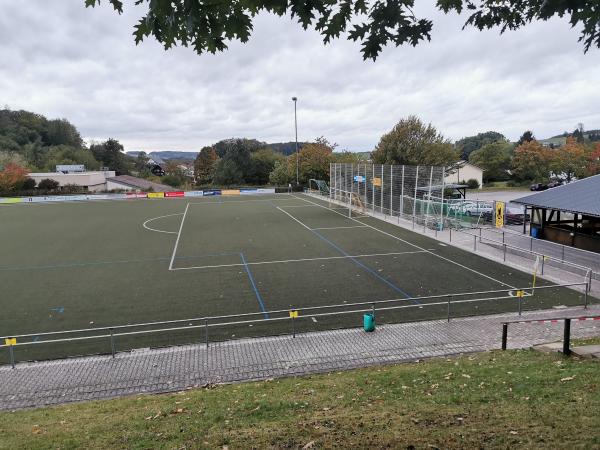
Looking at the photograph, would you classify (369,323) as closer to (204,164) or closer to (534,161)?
Answer: (534,161)

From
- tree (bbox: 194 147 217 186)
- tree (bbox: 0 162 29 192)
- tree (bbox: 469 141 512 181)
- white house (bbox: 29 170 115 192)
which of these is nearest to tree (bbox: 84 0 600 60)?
tree (bbox: 0 162 29 192)

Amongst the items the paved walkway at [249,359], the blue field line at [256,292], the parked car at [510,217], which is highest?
the parked car at [510,217]

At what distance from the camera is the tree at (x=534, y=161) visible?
68375mm

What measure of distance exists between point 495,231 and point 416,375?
21978mm

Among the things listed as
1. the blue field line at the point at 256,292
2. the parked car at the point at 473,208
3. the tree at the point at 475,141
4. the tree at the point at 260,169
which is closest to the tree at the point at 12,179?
the tree at the point at 260,169

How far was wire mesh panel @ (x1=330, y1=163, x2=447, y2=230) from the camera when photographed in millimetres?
30281

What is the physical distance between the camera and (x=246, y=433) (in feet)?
20.5

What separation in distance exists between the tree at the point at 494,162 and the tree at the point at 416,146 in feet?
101

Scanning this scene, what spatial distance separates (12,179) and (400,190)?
2190 inches

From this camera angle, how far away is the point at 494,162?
79.1 metres

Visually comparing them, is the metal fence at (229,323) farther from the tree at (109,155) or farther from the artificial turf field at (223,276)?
the tree at (109,155)

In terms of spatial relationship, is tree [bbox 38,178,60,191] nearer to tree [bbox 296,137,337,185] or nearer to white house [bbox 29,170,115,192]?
white house [bbox 29,170,115,192]

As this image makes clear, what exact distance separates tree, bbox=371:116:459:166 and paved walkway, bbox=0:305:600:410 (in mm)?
39850

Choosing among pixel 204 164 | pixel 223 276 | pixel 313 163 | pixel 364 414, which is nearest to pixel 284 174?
pixel 313 163
